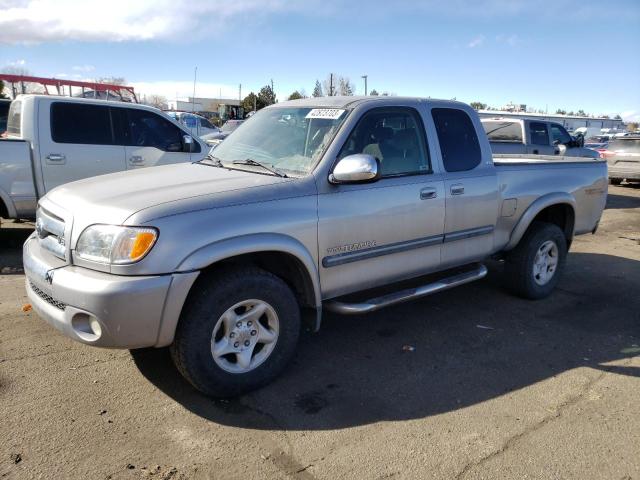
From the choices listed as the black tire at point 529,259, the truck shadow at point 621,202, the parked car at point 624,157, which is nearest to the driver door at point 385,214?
the black tire at point 529,259

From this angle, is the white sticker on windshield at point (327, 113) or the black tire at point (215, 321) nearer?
the black tire at point (215, 321)

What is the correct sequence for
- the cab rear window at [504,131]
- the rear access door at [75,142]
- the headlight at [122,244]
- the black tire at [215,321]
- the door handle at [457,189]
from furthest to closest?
1. the cab rear window at [504,131]
2. the rear access door at [75,142]
3. the door handle at [457,189]
4. the black tire at [215,321]
5. the headlight at [122,244]

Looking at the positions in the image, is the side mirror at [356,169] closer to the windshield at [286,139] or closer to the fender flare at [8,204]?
the windshield at [286,139]

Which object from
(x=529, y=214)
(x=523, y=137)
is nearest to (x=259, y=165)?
(x=529, y=214)

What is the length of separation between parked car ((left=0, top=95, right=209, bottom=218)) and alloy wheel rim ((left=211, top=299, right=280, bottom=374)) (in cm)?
460

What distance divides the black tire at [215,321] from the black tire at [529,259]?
279 cm

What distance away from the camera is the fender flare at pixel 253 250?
299cm

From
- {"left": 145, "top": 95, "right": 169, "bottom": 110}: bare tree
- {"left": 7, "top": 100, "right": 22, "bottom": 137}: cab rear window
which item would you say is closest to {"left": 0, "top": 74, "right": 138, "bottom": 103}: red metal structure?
{"left": 7, "top": 100, "right": 22, "bottom": 137}: cab rear window

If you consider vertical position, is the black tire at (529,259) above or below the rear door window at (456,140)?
below

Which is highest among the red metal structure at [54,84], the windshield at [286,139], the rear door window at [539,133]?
the red metal structure at [54,84]

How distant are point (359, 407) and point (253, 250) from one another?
1.19 metres

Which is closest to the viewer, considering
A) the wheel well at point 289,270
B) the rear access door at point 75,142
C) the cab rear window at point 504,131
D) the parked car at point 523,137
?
the wheel well at point 289,270

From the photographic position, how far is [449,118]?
183 inches

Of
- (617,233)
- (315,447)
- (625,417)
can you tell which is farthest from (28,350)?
(617,233)
